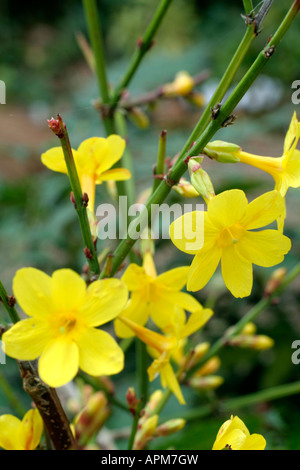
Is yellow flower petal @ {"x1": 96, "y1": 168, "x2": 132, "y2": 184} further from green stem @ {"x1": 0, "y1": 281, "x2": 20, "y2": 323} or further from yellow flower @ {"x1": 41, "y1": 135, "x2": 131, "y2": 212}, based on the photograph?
green stem @ {"x1": 0, "y1": 281, "x2": 20, "y2": 323}

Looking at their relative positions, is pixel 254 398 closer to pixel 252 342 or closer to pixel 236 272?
pixel 252 342

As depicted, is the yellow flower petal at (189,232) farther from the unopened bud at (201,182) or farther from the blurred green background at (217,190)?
the blurred green background at (217,190)

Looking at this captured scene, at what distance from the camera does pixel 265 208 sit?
1.17 ft

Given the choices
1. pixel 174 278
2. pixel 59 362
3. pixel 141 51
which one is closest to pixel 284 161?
pixel 174 278

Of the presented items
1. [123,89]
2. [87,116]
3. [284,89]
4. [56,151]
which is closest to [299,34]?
[284,89]

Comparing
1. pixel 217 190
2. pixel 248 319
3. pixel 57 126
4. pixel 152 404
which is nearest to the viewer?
pixel 57 126

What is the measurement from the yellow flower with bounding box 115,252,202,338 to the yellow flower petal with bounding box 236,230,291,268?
7 centimetres

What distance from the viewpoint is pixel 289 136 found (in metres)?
0.39

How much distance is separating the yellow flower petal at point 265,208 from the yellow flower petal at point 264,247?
0.04 feet

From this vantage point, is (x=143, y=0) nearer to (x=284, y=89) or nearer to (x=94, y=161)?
(x=284, y=89)

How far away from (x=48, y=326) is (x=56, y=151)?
16 centimetres

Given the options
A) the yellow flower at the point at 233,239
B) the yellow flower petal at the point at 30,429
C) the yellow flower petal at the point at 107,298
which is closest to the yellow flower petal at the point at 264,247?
the yellow flower at the point at 233,239

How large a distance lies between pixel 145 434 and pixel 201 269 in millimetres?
196

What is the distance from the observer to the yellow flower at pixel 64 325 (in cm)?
33
